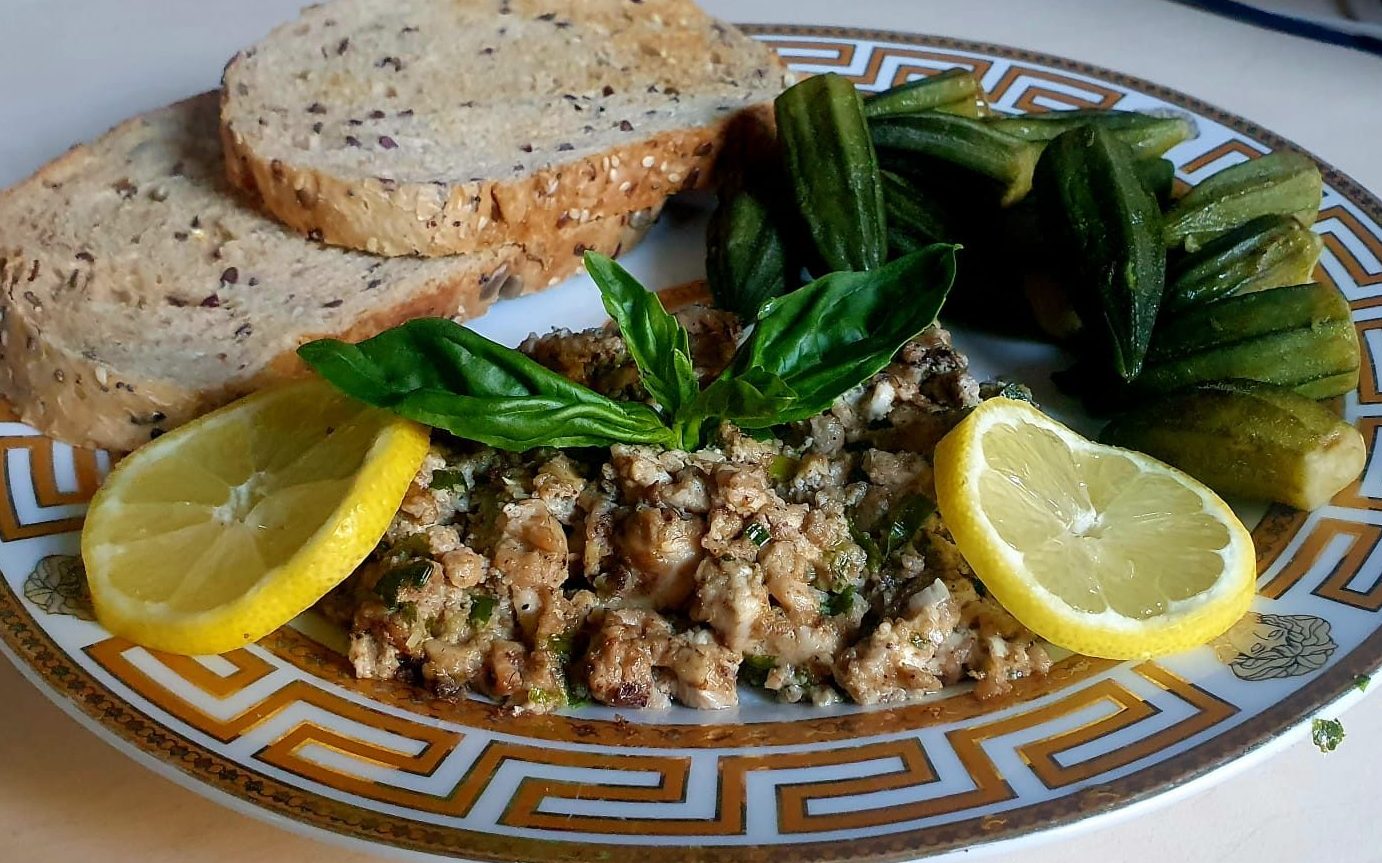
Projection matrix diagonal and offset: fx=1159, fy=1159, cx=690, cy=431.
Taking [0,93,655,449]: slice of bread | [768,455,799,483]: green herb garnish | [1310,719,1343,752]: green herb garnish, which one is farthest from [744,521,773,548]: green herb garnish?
[0,93,655,449]: slice of bread

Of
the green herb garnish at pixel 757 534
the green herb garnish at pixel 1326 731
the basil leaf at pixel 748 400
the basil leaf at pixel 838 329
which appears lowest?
the green herb garnish at pixel 1326 731

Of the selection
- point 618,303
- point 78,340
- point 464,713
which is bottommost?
point 464,713

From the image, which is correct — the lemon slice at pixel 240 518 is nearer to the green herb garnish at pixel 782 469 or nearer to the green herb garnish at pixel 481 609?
the green herb garnish at pixel 481 609

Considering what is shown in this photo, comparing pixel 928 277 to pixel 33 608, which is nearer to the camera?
pixel 33 608

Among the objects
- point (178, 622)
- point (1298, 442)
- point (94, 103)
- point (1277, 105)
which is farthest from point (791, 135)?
point (94, 103)

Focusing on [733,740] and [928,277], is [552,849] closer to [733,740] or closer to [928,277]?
[733,740]

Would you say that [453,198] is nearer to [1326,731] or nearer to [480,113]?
[480,113]

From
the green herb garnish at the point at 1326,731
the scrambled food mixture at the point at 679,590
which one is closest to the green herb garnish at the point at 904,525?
the scrambled food mixture at the point at 679,590

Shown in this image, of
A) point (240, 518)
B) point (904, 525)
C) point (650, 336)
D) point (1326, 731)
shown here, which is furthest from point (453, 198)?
point (1326, 731)
